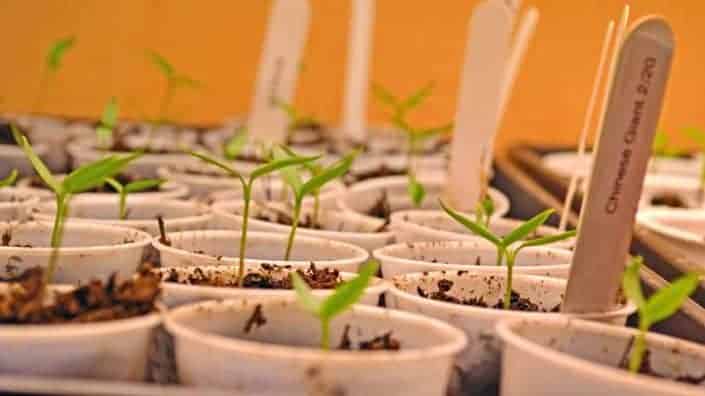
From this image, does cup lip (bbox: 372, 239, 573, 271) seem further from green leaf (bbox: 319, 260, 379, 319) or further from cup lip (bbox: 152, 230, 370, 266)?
green leaf (bbox: 319, 260, 379, 319)

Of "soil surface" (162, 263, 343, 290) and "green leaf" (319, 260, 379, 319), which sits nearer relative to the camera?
"green leaf" (319, 260, 379, 319)

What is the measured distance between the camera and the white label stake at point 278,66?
1.77 m

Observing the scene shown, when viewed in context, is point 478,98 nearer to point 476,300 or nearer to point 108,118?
point 476,300

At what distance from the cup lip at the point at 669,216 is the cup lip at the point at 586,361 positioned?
1.58ft

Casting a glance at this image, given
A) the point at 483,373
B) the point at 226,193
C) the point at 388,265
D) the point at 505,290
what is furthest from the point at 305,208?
the point at 483,373

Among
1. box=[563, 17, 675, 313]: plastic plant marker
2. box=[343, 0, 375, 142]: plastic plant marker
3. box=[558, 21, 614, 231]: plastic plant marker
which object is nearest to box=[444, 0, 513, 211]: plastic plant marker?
box=[558, 21, 614, 231]: plastic plant marker

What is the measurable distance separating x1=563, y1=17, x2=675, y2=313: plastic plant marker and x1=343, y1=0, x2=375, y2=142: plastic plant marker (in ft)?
4.79

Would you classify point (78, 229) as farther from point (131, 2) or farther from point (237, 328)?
point (131, 2)

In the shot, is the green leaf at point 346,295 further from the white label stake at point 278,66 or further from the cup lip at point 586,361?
the white label stake at point 278,66

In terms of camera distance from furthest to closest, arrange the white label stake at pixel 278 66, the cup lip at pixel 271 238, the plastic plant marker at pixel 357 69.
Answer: the plastic plant marker at pixel 357 69 < the white label stake at pixel 278 66 < the cup lip at pixel 271 238

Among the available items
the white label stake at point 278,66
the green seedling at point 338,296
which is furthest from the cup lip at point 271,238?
the white label stake at point 278,66

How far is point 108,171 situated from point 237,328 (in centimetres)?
17

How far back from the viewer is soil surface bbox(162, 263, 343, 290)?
38.4 inches

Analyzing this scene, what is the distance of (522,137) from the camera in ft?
9.38
